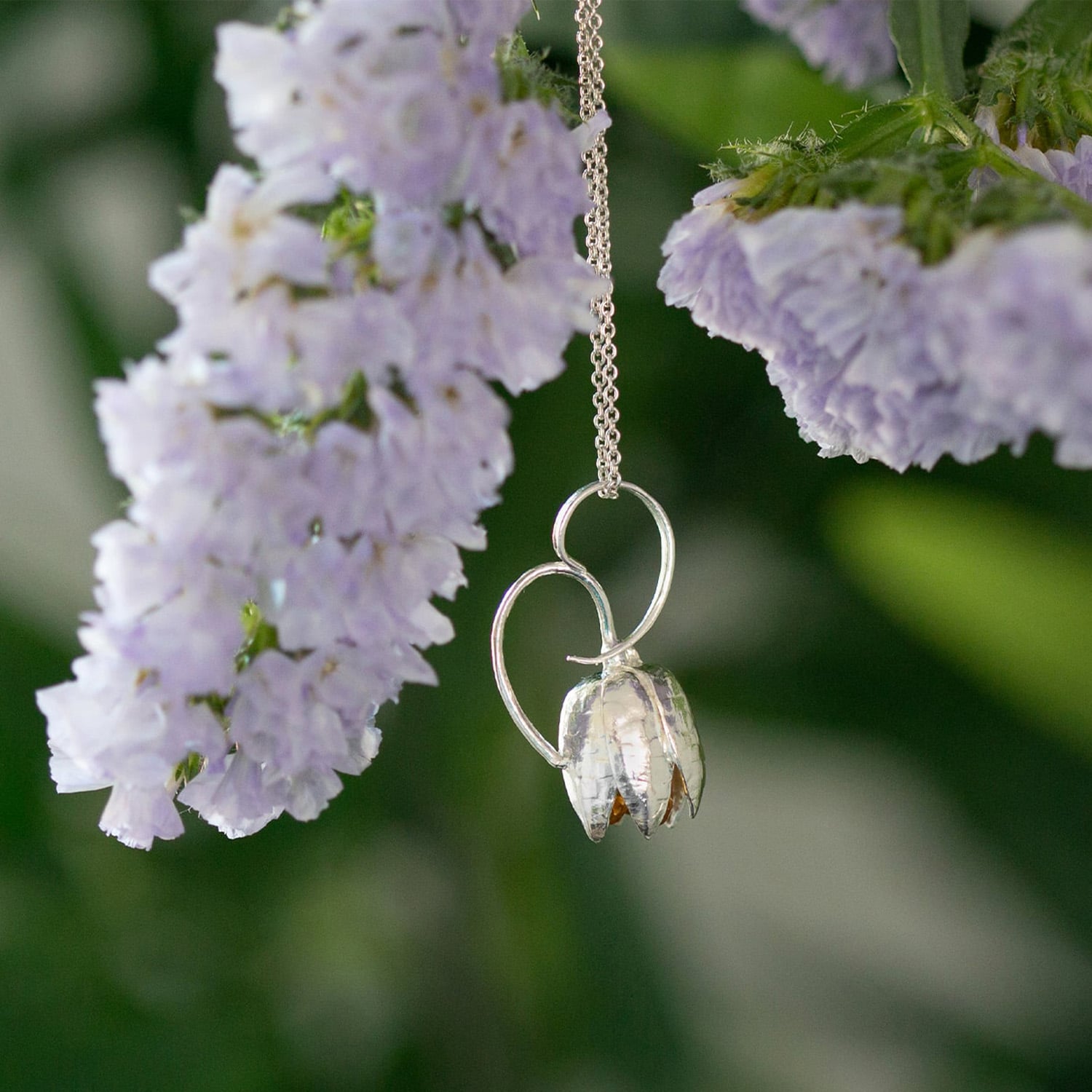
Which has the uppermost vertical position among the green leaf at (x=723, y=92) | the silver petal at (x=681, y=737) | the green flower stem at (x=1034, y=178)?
the green flower stem at (x=1034, y=178)

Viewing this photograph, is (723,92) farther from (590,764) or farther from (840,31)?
(590,764)

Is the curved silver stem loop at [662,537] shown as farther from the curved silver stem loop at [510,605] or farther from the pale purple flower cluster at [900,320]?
the pale purple flower cluster at [900,320]

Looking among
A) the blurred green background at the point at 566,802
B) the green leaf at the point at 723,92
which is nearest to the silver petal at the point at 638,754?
the green leaf at the point at 723,92

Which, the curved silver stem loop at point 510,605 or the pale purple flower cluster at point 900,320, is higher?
the pale purple flower cluster at point 900,320

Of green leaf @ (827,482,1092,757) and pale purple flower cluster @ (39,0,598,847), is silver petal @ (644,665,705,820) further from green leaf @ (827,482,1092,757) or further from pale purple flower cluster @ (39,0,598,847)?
green leaf @ (827,482,1092,757)

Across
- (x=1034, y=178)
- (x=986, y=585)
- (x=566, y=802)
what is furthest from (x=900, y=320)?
(x=566, y=802)

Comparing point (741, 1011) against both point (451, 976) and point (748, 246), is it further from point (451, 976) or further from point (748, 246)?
point (748, 246)
